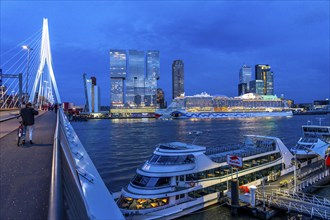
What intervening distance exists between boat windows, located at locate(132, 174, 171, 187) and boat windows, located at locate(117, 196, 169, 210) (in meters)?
0.90

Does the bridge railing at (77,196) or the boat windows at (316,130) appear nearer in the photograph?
the bridge railing at (77,196)

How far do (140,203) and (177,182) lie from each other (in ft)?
8.96

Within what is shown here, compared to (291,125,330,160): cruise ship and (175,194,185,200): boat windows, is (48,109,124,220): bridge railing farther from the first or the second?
(291,125,330,160): cruise ship

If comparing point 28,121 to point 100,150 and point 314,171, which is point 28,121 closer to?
point 314,171

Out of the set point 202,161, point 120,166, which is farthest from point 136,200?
point 120,166

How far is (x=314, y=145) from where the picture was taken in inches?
1081

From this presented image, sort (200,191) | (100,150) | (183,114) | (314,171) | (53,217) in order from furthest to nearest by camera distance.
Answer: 1. (183,114)
2. (100,150)
3. (314,171)
4. (200,191)
5. (53,217)

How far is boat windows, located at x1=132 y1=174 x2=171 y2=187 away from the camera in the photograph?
15.2 m

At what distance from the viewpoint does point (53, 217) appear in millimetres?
1253

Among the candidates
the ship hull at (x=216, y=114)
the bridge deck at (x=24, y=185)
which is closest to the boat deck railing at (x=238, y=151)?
the bridge deck at (x=24, y=185)

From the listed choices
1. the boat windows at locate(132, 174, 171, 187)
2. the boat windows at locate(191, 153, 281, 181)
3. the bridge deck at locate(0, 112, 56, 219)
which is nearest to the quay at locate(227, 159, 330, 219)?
the boat windows at locate(191, 153, 281, 181)

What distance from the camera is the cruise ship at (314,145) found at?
1046 inches

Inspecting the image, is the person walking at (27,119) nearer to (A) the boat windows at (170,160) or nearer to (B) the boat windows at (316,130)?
(A) the boat windows at (170,160)

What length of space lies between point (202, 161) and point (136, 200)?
207 inches
